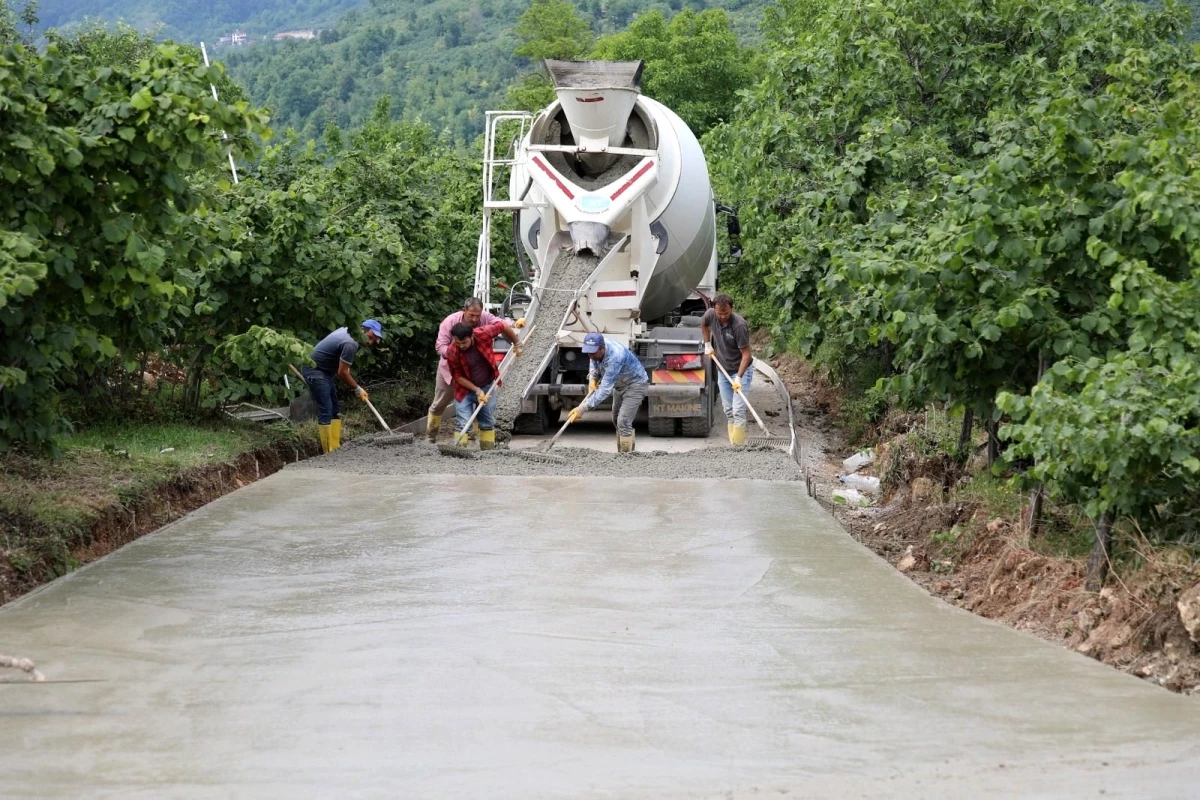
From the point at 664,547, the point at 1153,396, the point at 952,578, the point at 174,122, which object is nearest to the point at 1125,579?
the point at 1153,396

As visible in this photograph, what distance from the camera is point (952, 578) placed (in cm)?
989

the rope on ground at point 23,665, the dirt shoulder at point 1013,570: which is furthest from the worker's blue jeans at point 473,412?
the rope on ground at point 23,665

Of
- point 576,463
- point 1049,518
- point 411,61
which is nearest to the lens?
point 1049,518

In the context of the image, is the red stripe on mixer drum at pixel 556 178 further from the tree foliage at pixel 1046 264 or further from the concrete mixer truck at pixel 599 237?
the tree foliage at pixel 1046 264

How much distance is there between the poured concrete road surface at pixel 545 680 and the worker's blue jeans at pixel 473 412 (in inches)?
162

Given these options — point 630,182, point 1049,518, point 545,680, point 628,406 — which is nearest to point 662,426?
point 628,406

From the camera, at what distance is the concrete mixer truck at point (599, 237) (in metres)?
15.8

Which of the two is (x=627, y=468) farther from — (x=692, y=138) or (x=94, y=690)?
(x=94, y=690)

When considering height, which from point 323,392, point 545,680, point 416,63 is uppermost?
point 416,63

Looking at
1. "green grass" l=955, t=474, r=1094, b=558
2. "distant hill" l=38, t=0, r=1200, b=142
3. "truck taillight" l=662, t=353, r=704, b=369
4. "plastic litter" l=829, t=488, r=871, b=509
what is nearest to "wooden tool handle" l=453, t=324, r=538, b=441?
"truck taillight" l=662, t=353, r=704, b=369

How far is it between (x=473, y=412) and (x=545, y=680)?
8007mm

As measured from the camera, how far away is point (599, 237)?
15.9 meters

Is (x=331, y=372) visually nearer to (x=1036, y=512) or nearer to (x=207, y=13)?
(x=1036, y=512)

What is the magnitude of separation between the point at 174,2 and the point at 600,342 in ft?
451
